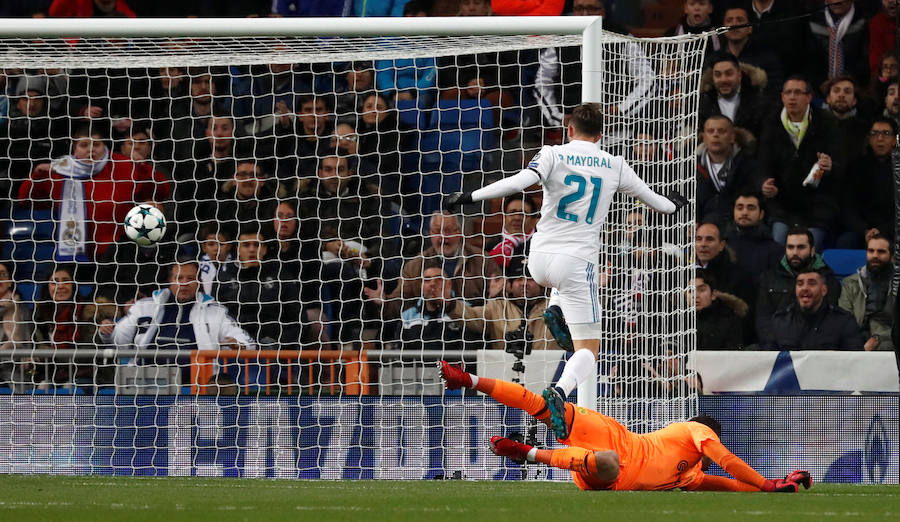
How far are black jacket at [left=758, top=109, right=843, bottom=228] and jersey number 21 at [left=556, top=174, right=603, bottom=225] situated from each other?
4.04 m

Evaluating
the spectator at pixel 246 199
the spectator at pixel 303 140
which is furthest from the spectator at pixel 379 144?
the spectator at pixel 246 199

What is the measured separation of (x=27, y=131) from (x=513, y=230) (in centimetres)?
438

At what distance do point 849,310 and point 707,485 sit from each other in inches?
147

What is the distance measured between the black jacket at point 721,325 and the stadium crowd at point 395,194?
15 mm

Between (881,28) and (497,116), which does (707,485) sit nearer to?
(497,116)

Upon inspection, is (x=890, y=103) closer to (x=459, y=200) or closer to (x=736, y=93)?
(x=736, y=93)

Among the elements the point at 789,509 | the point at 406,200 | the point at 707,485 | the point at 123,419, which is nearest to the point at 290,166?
the point at 406,200

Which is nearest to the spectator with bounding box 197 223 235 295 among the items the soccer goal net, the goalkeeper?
the soccer goal net

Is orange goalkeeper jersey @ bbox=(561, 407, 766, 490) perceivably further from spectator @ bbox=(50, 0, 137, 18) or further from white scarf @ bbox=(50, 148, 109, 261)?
spectator @ bbox=(50, 0, 137, 18)

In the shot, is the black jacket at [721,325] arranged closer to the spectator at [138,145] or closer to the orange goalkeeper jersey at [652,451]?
the orange goalkeeper jersey at [652,451]

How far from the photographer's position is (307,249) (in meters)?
11.0

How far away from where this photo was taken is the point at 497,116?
1128 centimetres

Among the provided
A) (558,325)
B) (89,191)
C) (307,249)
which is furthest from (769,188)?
(89,191)

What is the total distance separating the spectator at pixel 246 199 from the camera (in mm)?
10688
